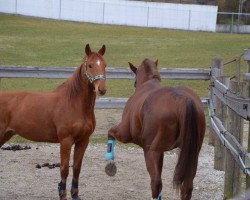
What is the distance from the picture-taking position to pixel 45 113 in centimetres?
694

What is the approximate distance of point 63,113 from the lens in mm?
6832

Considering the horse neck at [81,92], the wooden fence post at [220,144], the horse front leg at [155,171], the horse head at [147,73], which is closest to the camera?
the horse front leg at [155,171]

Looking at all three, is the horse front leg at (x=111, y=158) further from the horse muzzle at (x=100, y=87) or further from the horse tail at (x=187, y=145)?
the horse tail at (x=187, y=145)

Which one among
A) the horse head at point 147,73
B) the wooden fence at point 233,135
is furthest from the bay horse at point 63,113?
the wooden fence at point 233,135

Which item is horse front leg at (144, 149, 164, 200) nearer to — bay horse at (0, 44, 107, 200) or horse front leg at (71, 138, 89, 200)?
bay horse at (0, 44, 107, 200)

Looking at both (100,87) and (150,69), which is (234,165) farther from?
(100,87)

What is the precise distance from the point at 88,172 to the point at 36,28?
29064 mm

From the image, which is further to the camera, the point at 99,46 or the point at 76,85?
the point at 99,46

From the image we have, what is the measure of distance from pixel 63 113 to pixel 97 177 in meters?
1.68

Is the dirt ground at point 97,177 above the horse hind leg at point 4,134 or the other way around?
the other way around

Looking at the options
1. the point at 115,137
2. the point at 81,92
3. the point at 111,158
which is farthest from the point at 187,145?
the point at 81,92

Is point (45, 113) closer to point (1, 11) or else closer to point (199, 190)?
point (199, 190)

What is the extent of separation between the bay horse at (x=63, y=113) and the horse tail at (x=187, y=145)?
4.40ft

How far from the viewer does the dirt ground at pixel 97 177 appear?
24.3ft
